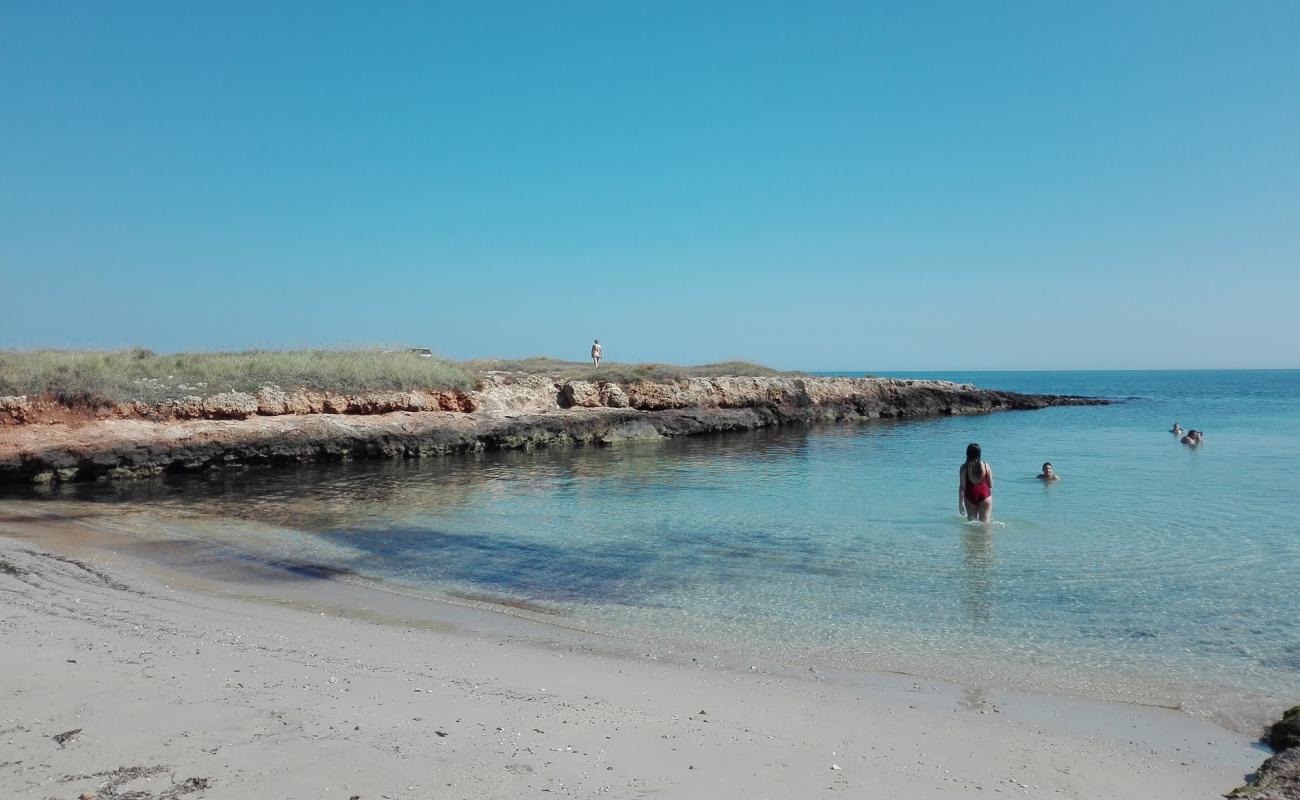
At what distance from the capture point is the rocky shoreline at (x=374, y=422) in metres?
19.6

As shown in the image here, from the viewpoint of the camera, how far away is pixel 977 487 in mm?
12414

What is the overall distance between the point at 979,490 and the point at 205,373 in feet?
74.4

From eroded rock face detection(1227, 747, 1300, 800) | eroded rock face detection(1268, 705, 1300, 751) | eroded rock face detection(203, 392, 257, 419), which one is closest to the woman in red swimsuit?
eroded rock face detection(1268, 705, 1300, 751)

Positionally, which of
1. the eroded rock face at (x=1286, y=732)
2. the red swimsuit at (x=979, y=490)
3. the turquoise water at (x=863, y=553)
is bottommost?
the turquoise water at (x=863, y=553)

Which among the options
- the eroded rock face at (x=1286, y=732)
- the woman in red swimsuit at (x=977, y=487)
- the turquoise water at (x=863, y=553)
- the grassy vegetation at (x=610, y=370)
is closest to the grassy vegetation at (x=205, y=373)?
the grassy vegetation at (x=610, y=370)

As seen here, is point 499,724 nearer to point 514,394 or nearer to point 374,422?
point 374,422

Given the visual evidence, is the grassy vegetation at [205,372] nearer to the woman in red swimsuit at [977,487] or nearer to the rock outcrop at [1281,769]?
the woman in red swimsuit at [977,487]

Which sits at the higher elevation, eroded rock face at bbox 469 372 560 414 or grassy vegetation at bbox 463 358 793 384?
grassy vegetation at bbox 463 358 793 384

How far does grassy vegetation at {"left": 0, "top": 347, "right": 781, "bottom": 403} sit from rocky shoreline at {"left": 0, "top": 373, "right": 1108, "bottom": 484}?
44 centimetres

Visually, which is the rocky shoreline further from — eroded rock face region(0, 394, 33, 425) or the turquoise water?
the turquoise water

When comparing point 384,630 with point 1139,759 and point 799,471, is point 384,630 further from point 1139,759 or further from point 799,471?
point 799,471

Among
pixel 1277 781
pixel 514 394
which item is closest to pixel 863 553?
pixel 1277 781

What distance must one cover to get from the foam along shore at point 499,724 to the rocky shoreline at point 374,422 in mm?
15010

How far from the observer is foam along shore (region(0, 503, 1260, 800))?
3.90m
